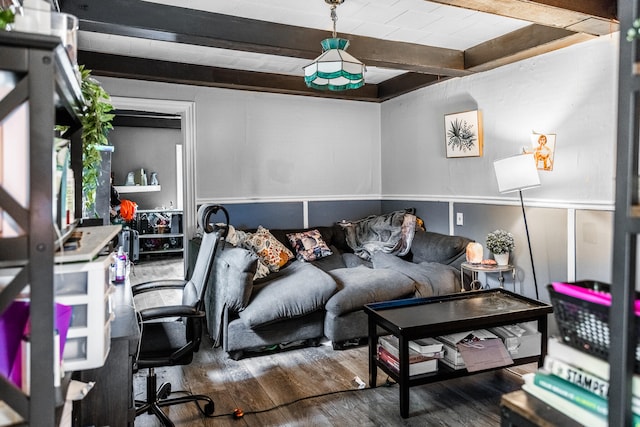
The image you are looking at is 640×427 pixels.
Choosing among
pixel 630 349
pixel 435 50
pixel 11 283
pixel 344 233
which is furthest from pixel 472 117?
pixel 11 283

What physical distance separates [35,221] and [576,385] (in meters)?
1.10

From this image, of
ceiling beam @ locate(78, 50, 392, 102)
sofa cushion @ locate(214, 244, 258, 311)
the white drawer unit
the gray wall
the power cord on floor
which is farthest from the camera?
the gray wall

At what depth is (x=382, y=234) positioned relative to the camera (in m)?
4.65

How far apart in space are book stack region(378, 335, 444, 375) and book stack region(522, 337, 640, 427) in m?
1.52

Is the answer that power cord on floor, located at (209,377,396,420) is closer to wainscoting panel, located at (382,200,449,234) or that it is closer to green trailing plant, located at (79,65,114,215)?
green trailing plant, located at (79,65,114,215)

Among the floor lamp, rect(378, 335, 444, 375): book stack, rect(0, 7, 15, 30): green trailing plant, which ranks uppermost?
rect(0, 7, 15, 30): green trailing plant

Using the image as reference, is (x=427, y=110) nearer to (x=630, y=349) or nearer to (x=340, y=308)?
(x=340, y=308)

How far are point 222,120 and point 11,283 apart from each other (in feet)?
13.3

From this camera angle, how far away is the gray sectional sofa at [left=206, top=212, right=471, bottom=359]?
321 cm

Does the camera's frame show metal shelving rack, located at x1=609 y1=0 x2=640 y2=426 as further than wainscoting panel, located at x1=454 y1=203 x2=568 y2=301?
No

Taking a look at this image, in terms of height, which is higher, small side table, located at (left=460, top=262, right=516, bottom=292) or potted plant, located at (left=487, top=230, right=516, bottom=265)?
potted plant, located at (left=487, top=230, right=516, bottom=265)

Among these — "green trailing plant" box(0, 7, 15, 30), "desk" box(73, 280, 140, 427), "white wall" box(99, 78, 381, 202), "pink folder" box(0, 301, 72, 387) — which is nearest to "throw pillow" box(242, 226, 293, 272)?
"white wall" box(99, 78, 381, 202)

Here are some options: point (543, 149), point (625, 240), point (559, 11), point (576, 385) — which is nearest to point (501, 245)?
point (543, 149)

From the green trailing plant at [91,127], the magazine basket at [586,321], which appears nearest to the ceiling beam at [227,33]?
the green trailing plant at [91,127]
